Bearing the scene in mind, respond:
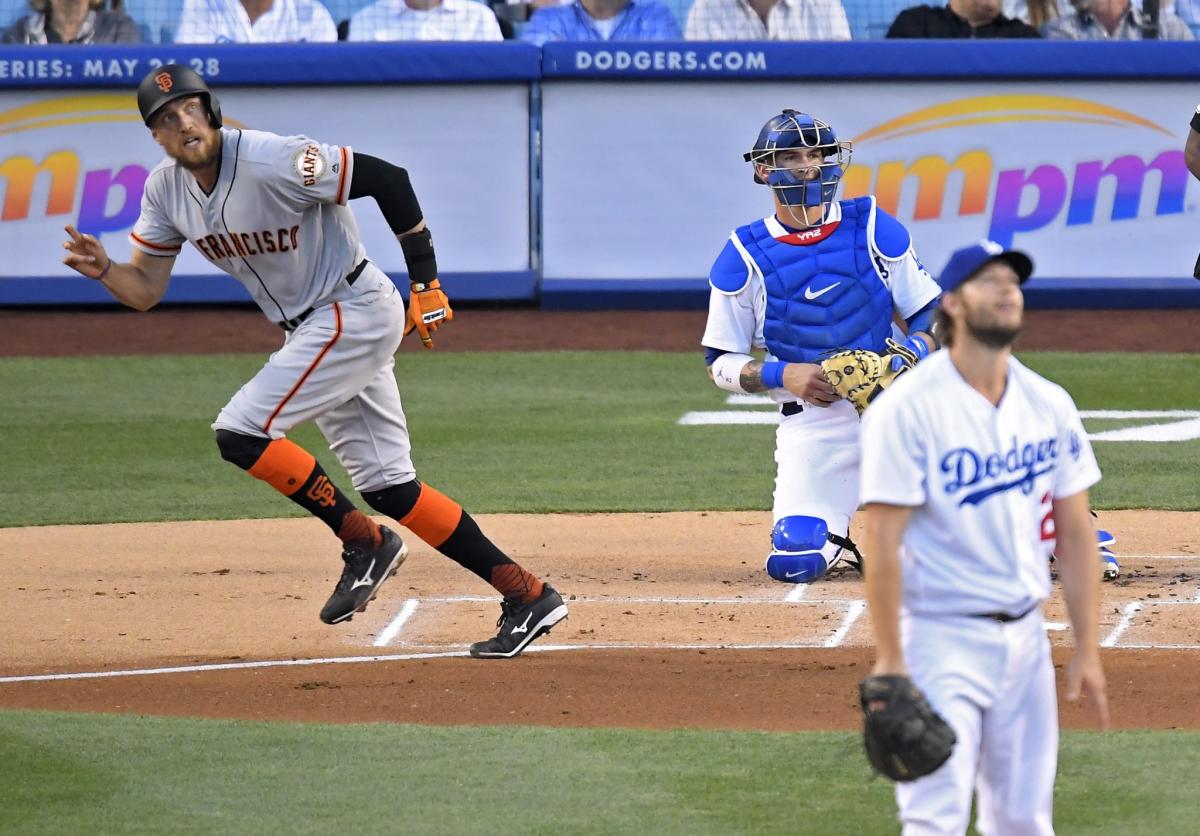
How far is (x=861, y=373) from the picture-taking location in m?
6.43

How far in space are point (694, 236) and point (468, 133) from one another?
180 cm

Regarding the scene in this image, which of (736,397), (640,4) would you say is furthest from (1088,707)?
(640,4)

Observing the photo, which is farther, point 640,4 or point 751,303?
point 640,4

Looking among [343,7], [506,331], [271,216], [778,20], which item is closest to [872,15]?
[778,20]

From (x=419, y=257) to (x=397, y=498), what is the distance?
0.79 metres

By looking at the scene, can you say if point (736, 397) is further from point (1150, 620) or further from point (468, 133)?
point (1150, 620)

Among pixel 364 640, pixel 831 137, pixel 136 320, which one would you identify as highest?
pixel 831 137

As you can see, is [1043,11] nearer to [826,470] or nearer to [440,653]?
[826,470]

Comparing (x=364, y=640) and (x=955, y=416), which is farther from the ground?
(x=955, y=416)

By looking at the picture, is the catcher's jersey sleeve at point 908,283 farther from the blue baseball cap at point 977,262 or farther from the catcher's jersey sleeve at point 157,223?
the blue baseball cap at point 977,262

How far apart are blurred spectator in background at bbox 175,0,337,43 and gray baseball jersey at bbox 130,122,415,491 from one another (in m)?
7.92

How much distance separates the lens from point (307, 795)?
15.7ft

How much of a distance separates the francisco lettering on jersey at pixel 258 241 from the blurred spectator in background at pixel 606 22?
7.97 metres

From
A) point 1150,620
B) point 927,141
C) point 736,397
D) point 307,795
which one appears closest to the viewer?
point 307,795
